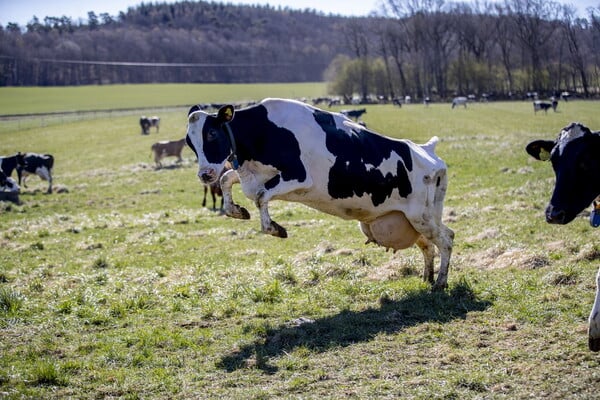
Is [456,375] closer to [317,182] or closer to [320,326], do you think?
[320,326]

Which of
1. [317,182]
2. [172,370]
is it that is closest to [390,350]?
[172,370]

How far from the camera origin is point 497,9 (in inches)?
960

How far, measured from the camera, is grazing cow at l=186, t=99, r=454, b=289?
31.9 feet

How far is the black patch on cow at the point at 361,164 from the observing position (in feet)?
32.9

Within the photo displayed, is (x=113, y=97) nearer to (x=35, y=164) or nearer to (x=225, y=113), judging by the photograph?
(x=35, y=164)

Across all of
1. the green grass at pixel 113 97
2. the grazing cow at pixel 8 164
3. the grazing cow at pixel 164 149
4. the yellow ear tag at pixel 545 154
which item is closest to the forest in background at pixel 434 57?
the green grass at pixel 113 97

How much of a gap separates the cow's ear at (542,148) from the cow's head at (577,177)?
73cm

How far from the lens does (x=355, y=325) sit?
8.65 m

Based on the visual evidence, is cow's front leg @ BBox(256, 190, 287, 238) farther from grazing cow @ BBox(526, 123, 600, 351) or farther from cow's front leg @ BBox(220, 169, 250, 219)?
grazing cow @ BBox(526, 123, 600, 351)

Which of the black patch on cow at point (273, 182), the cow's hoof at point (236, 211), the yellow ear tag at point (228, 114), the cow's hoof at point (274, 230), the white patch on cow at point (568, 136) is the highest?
the yellow ear tag at point (228, 114)

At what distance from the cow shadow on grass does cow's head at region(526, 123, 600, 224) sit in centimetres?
220

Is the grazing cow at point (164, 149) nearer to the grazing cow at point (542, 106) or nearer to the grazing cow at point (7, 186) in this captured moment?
the grazing cow at point (7, 186)

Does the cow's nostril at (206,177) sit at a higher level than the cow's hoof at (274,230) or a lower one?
higher

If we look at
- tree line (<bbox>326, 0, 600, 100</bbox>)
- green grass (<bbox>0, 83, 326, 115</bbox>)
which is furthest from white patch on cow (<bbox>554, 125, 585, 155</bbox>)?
green grass (<bbox>0, 83, 326, 115</bbox>)
